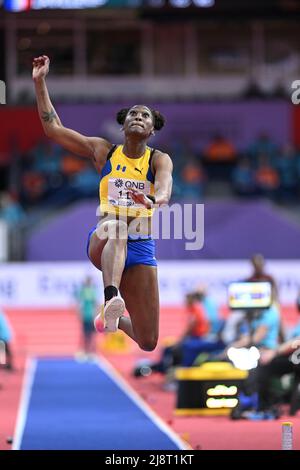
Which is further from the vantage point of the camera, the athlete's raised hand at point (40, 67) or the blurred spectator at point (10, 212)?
the blurred spectator at point (10, 212)

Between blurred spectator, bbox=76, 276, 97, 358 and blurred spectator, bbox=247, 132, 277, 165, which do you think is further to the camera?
blurred spectator, bbox=247, 132, 277, 165

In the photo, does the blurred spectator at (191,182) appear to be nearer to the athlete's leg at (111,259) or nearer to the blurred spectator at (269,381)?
the blurred spectator at (269,381)

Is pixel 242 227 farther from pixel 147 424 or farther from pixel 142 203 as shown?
pixel 142 203

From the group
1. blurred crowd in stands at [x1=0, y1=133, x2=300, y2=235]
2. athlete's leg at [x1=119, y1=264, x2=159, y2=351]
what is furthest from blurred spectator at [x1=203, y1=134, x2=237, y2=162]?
athlete's leg at [x1=119, y1=264, x2=159, y2=351]

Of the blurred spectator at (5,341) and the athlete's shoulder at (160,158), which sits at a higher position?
the blurred spectator at (5,341)

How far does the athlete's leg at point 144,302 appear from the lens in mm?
7906

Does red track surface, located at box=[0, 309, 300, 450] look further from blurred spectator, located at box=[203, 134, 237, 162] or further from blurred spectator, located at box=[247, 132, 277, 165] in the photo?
blurred spectator, located at box=[203, 134, 237, 162]

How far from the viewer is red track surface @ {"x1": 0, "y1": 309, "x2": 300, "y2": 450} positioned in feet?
34.7

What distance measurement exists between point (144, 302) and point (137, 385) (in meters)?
8.59

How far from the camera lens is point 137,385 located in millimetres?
16359

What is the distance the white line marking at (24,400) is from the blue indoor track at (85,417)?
2cm

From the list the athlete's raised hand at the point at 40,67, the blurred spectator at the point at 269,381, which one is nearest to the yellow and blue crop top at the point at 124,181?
the athlete's raised hand at the point at 40,67

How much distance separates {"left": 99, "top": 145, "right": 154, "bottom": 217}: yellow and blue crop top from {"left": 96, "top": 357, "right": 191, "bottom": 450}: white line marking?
2930mm
